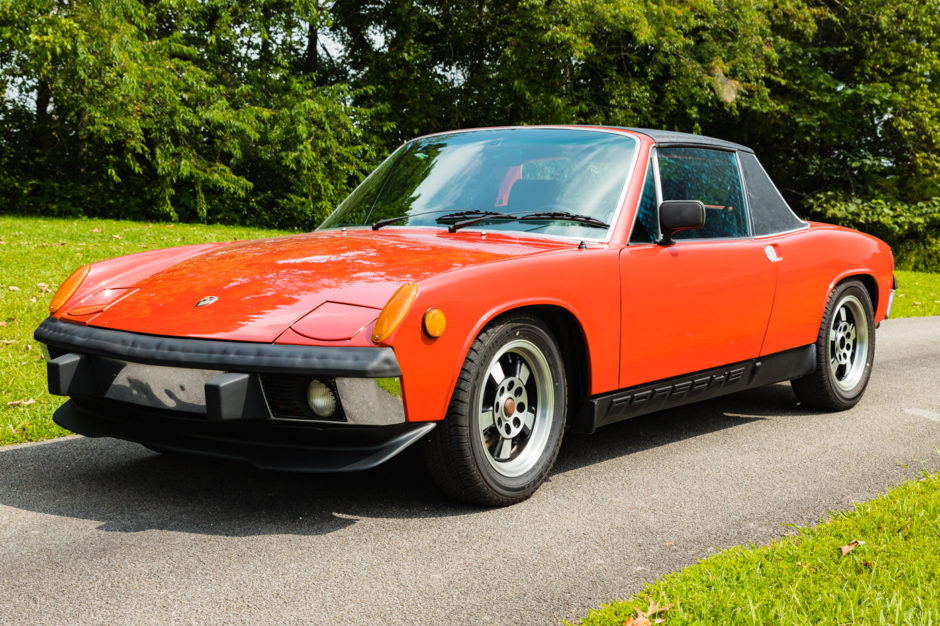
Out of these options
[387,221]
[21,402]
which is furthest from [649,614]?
[21,402]

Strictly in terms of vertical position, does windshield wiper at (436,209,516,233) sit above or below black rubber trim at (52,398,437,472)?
above

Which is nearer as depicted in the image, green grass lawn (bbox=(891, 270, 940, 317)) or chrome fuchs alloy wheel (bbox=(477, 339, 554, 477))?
chrome fuchs alloy wheel (bbox=(477, 339, 554, 477))

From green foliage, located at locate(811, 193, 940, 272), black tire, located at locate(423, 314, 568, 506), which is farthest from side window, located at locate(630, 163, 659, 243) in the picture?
green foliage, located at locate(811, 193, 940, 272)

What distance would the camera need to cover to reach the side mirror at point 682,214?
168 inches

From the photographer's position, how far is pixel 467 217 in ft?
14.4

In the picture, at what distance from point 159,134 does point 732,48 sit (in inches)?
579

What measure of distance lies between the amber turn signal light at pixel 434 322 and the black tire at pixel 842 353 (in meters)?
3.17

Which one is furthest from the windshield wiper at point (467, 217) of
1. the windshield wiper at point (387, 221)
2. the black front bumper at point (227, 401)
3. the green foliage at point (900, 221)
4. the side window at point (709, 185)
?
the green foliage at point (900, 221)

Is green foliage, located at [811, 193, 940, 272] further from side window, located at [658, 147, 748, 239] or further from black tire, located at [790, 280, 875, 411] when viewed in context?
side window, located at [658, 147, 748, 239]

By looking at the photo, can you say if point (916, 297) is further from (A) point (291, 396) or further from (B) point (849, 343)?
(A) point (291, 396)

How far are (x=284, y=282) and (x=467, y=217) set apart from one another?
1.14m

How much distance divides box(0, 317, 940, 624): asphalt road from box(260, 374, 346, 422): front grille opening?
0.48 metres

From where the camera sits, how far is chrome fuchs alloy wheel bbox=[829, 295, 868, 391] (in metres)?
5.83

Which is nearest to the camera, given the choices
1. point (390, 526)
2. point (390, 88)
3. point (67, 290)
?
point (390, 526)
